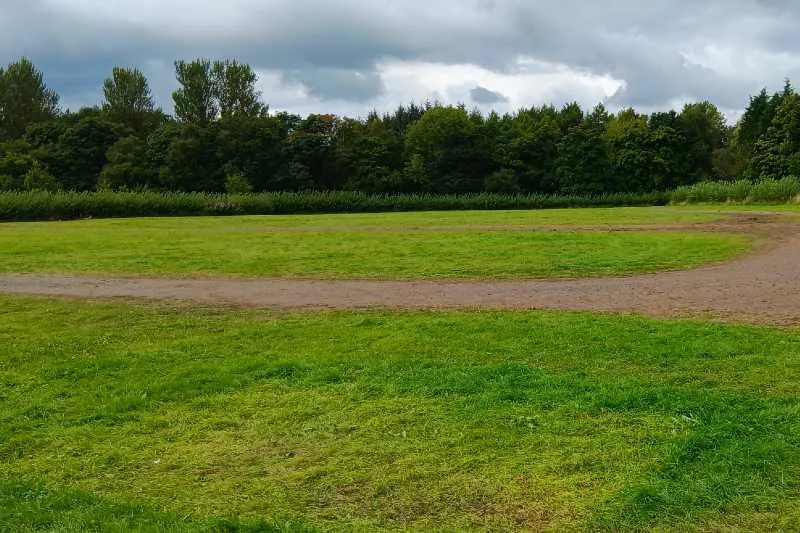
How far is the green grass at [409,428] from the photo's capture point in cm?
468

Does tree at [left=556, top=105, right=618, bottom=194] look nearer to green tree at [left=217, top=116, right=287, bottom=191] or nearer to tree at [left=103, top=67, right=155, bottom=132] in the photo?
green tree at [left=217, top=116, right=287, bottom=191]

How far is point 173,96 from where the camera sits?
89938mm

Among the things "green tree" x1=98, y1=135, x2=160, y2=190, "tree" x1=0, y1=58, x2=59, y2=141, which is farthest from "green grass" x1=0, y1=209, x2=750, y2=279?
"tree" x1=0, y1=58, x2=59, y2=141

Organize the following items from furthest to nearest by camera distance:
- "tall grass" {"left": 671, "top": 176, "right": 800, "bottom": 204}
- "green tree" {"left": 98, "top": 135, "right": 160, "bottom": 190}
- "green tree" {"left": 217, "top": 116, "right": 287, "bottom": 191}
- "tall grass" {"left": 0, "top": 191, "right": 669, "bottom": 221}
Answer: "green tree" {"left": 217, "top": 116, "right": 287, "bottom": 191}, "green tree" {"left": 98, "top": 135, "right": 160, "bottom": 190}, "tall grass" {"left": 0, "top": 191, "right": 669, "bottom": 221}, "tall grass" {"left": 671, "top": 176, "right": 800, "bottom": 204}

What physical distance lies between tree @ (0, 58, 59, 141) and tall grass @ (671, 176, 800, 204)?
77414 millimetres

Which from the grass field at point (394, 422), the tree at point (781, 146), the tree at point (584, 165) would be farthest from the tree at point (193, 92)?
the grass field at point (394, 422)

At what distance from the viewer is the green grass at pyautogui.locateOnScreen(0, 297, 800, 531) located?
4.68m

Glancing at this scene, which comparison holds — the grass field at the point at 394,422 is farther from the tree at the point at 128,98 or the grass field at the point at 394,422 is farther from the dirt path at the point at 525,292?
the tree at the point at 128,98

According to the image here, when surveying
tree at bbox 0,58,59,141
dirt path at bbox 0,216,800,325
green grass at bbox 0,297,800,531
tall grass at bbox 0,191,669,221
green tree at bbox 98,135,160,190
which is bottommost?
green grass at bbox 0,297,800,531

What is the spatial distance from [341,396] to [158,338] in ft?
13.4

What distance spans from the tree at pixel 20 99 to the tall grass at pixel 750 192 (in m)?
77.4

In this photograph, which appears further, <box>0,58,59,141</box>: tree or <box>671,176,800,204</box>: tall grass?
<box>0,58,59,141</box>: tree

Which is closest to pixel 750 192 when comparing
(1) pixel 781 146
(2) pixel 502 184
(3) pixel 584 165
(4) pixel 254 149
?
(1) pixel 781 146

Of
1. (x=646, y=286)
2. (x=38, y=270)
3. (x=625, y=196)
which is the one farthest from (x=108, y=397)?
(x=625, y=196)
